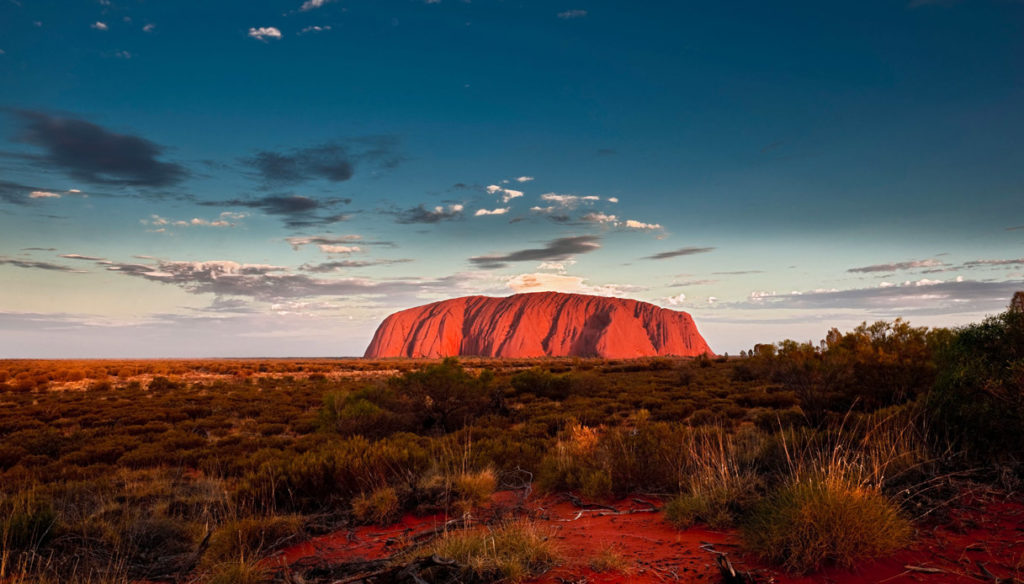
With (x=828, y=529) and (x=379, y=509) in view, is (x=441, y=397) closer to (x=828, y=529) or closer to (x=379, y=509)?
(x=379, y=509)

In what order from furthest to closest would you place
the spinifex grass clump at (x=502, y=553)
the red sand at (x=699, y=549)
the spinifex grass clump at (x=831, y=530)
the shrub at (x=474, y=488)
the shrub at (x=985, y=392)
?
1. the shrub at (x=474, y=488)
2. the shrub at (x=985, y=392)
3. the spinifex grass clump at (x=502, y=553)
4. the spinifex grass clump at (x=831, y=530)
5. the red sand at (x=699, y=549)

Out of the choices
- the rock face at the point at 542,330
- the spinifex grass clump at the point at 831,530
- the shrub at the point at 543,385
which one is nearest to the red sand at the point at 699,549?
the spinifex grass clump at the point at 831,530

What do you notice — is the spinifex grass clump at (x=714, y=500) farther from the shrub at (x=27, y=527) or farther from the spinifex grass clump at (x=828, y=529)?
the shrub at (x=27, y=527)

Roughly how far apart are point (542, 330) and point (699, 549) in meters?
109

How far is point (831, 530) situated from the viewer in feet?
13.3

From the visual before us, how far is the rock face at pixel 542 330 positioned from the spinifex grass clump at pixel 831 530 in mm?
99143

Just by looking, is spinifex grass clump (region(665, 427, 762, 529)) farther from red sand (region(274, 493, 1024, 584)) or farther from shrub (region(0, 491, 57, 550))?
shrub (region(0, 491, 57, 550))

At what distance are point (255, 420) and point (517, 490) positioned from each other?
48.3 ft

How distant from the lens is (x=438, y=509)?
6957 millimetres

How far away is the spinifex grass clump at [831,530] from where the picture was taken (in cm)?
A: 401

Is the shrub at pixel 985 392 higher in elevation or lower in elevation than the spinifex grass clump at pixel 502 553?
higher

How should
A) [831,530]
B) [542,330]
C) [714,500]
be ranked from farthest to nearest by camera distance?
[542,330] → [714,500] → [831,530]

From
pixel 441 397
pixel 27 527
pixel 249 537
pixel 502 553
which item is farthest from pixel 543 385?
pixel 502 553

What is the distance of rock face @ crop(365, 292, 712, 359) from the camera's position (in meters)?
108
